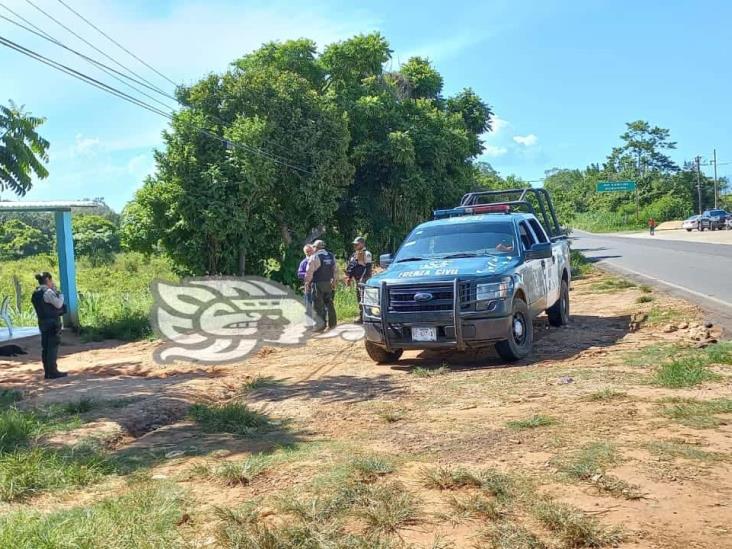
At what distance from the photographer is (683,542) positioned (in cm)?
331

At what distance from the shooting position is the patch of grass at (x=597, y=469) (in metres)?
3.97

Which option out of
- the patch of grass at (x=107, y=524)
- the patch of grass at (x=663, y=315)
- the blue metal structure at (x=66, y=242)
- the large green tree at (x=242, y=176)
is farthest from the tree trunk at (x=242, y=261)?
the patch of grass at (x=107, y=524)

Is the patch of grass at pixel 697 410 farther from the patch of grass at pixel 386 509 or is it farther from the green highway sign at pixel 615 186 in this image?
the green highway sign at pixel 615 186

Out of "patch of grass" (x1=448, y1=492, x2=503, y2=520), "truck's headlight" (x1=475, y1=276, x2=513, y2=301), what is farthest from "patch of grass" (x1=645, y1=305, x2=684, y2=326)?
"patch of grass" (x1=448, y1=492, x2=503, y2=520)

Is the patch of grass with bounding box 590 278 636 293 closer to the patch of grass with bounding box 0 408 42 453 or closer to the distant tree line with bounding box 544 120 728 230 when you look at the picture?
→ the patch of grass with bounding box 0 408 42 453

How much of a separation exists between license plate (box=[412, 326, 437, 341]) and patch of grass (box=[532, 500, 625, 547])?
14.5 feet

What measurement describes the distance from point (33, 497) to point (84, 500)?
401 millimetres

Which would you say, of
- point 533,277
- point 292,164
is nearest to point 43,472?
point 533,277

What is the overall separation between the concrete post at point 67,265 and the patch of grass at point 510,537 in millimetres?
14151

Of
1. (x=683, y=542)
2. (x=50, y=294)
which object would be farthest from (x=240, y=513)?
(x=50, y=294)

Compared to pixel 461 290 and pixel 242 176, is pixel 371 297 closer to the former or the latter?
pixel 461 290

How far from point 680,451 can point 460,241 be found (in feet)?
17.0

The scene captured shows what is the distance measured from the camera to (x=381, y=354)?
8961 millimetres

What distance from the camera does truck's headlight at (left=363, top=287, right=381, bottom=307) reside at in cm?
853
